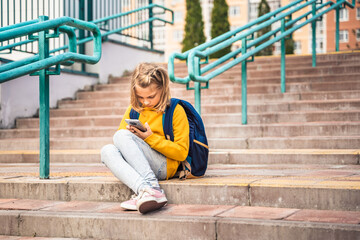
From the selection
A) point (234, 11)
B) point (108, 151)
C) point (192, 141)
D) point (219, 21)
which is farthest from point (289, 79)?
point (234, 11)

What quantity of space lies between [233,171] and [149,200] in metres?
1.34

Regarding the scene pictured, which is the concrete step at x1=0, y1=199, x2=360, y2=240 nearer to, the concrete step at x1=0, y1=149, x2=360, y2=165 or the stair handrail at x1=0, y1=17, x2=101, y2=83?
the stair handrail at x1=0, y1=17, x2=101, y2=83

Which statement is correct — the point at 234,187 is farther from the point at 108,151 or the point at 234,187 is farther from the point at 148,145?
the point at 108,151

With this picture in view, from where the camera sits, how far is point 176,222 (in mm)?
3107

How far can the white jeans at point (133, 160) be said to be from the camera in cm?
337

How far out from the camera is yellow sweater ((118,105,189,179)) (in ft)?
11.6

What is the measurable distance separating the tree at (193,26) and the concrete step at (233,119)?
24.0m

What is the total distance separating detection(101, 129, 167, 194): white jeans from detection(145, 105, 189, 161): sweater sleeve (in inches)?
2.8

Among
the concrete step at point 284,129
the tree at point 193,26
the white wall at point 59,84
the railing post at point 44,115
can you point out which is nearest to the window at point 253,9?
the tree at point 193,26

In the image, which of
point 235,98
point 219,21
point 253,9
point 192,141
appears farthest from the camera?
point 253,9

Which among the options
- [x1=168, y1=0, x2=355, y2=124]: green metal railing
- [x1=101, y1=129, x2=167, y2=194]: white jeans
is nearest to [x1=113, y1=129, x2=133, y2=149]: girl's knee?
[x1=101, y1=129, x2=167, y2=194]: white jeans

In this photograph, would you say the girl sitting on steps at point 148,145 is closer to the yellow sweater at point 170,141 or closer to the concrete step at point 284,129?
the yellow sweater at point 170,141

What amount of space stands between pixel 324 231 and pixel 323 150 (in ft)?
7.33

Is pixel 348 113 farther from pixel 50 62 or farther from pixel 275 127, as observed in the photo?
pixel 50 62
